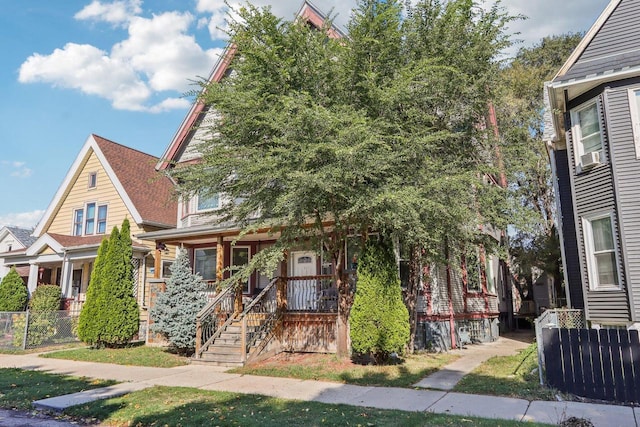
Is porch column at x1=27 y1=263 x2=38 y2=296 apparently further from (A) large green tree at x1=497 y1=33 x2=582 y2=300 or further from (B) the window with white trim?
(B) the window with white trim

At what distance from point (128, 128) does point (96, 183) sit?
9.65 feet

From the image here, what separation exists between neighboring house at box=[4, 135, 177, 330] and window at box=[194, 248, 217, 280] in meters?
1.84

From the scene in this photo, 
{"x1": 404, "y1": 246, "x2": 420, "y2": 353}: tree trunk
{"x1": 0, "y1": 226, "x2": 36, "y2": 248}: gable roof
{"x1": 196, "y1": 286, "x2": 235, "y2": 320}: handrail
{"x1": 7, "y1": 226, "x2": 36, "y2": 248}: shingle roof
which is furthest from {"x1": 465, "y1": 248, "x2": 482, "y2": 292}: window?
{"x1": 0, "y1": 226, "x2": 36, "y2": 248}: gable roof

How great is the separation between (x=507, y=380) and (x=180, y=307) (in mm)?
8637

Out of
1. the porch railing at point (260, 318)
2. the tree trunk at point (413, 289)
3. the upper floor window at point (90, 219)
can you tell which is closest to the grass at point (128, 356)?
the porch railing at point (260, 318)

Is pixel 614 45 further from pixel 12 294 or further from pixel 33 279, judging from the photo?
pixel 12 294

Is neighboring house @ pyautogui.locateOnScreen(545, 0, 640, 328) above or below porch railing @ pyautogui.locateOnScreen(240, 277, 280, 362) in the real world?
above

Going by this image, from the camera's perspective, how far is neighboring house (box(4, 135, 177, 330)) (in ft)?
60.3

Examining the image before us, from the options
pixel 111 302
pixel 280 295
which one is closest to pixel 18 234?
pixel 111 302

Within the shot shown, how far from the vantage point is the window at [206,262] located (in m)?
17.0

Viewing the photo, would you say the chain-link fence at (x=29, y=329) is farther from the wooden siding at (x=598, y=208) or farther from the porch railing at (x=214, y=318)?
the wooden siding at (x=598, y=208)

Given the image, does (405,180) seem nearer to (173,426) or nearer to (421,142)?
(421,142)

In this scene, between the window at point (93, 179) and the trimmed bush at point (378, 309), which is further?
the window at point (93, 179)

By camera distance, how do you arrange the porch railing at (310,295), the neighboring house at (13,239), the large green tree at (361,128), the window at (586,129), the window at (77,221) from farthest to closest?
the neighboring house at (13,239), the window at (77,221), the porch railing at (310,295), the window at (586,129), the large green tree at (361,128)
